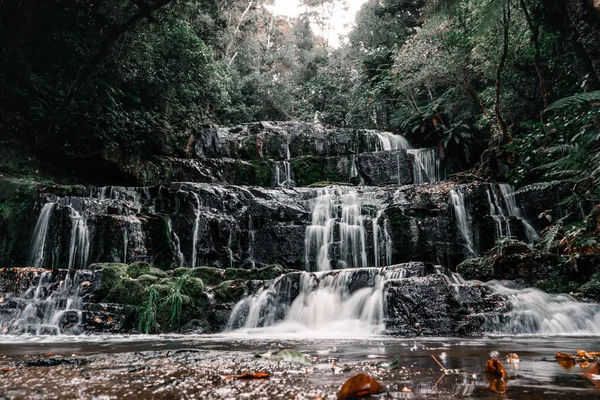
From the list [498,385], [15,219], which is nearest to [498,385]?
[498,385]

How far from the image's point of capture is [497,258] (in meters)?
7.38

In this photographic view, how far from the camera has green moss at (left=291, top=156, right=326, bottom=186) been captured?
15227 millimetres

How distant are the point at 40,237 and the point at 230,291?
230 inches

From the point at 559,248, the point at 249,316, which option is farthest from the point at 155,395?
the point at 559,248

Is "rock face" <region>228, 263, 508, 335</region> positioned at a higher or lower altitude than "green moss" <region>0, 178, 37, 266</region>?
lower

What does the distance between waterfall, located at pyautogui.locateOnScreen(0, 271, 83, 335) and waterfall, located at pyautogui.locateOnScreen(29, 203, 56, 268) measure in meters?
3.08

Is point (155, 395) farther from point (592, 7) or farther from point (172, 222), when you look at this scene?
point (172, 222)

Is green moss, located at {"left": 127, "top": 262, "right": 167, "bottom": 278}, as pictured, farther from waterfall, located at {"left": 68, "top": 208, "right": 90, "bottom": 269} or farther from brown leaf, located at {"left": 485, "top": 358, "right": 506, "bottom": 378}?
brown leaf, located at {"left": 485, "top": 358, "right": 506, "bottom": 378}

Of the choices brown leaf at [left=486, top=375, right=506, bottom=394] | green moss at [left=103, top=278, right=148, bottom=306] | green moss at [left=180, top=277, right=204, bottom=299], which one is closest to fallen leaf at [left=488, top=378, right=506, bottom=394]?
brown leaf at [left=486, top=375, right=506, bottom=394]

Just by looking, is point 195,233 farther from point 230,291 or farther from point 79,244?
point 230,291

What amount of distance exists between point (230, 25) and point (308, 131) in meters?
12.7

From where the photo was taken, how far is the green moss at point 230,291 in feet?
21.0

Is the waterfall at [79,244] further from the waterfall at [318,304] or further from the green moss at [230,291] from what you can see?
the waterfall at [318,304]

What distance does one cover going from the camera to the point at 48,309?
622 cm
